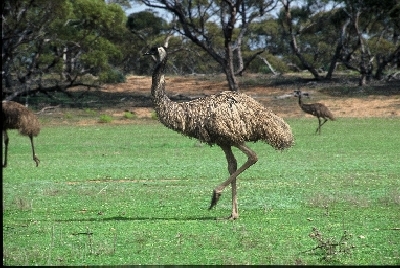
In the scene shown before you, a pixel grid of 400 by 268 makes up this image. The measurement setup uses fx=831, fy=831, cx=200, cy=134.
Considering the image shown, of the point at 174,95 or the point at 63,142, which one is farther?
the point at 174,95

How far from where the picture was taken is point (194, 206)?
11.8 meters

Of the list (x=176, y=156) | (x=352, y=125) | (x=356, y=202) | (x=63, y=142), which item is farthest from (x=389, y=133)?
(x=356, y=202)

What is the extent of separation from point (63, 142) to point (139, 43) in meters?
25.8

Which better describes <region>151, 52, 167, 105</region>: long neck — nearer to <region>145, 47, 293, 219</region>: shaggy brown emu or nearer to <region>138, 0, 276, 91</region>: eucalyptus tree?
<region>145, 47, 293, 219</region>: shaggy brown emu

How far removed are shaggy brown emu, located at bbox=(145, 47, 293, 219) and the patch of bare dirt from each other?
2477cm

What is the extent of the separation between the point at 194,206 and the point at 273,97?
2860cm

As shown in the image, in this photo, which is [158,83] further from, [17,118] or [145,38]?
[145,38]

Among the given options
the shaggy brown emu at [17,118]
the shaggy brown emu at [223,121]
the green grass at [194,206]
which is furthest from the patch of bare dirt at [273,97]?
the shaggy brown emu at [223,121]

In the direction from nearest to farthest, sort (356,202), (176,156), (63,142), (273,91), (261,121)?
(261,121)
(356,202)
(176,156)
(63,142)
(273,91)

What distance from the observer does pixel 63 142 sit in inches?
1049

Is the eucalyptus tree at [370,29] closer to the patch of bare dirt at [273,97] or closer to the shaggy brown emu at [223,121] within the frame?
the patch of bare dirt at [273,97]

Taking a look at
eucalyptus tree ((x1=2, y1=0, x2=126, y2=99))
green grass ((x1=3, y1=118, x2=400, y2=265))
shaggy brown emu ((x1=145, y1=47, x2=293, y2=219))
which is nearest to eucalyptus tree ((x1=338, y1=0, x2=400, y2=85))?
eucalyptus tree ((x1=2, y1=0, x2=126, y2=99))

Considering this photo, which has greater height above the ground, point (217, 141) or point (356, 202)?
point (217, 141)

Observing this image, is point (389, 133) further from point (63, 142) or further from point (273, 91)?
point (273, 91)
